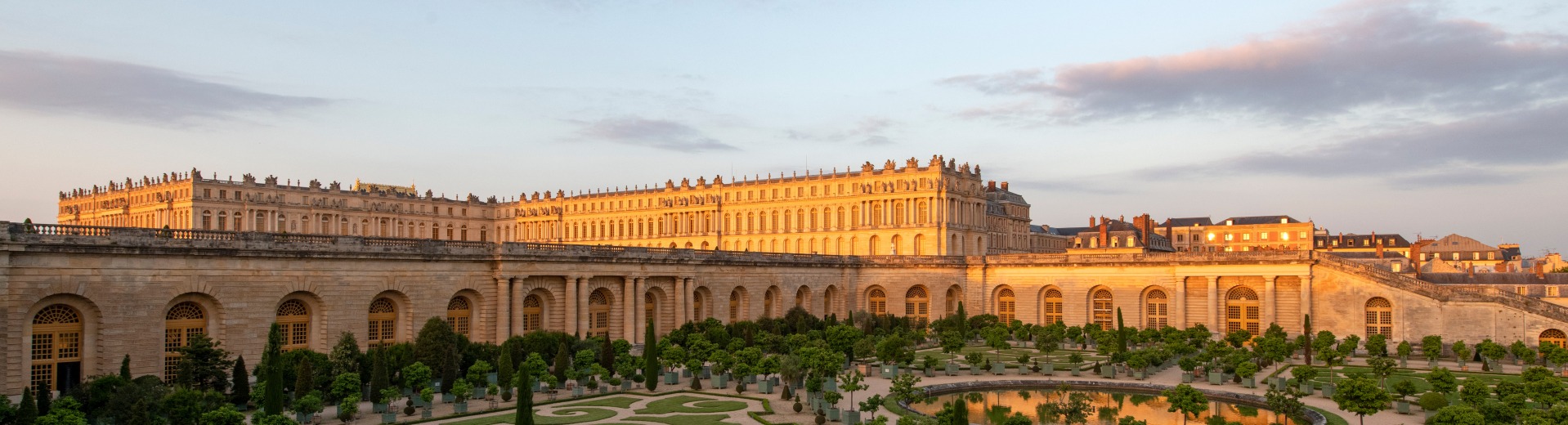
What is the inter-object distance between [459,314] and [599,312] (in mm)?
8242

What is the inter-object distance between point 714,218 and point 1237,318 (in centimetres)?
5500

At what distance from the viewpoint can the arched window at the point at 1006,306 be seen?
72.9 meters

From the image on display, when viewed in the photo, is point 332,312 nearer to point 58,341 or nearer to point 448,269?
point 448,269

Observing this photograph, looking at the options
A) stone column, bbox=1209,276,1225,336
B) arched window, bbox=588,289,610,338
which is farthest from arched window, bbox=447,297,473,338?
stone column, bbox=1209,276,1225,336

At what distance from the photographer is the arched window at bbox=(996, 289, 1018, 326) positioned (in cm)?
7288

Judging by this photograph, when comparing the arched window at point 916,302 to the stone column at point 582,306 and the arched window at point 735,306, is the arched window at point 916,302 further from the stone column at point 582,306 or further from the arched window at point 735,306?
the stone column at point 582,306

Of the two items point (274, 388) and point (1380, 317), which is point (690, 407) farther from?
point (1380, 317)

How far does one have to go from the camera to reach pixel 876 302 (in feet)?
247

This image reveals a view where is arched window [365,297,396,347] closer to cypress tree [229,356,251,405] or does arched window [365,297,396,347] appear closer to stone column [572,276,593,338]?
cypress tree [229,356,251,405]

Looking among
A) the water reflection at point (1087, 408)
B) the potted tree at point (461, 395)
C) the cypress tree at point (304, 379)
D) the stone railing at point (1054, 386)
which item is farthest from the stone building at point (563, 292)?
the water reflection at point (1087, 408)

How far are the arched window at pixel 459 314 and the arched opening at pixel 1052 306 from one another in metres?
37.3

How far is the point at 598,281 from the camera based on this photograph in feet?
177

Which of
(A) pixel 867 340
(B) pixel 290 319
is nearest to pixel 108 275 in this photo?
(B) pixel 290 319

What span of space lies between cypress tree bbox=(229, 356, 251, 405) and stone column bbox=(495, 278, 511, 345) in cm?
1410
